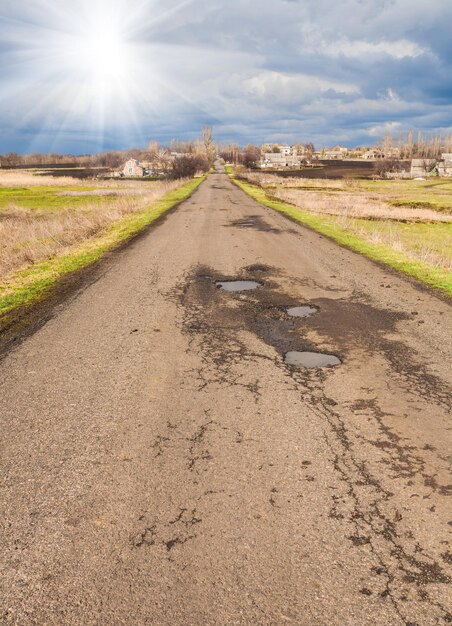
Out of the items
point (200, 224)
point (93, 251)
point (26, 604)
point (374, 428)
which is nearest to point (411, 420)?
point (374, 428)

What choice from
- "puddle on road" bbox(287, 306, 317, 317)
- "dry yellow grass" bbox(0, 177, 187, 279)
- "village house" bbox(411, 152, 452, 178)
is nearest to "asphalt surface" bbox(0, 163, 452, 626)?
"puddle on road" bbox(287, 306, 317, 317)

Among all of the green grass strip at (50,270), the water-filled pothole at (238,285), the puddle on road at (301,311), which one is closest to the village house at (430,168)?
the green grass strip at (50,270)

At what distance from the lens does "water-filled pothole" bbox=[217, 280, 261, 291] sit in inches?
387

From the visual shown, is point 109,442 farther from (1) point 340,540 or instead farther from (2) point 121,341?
(2) point 121,341

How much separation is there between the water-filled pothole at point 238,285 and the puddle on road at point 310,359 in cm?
358

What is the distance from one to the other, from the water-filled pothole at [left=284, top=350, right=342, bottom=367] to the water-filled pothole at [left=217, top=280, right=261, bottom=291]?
356cm

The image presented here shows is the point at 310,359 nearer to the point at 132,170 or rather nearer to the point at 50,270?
the point at 50,270

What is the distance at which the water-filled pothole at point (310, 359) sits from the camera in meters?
6.06

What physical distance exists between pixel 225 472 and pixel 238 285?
655cm

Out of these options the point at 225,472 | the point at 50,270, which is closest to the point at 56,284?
the point at 50,270

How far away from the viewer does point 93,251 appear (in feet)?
47.0

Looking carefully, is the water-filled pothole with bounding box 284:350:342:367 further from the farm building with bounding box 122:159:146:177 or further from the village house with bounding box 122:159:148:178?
the farm building with bounding box 122:159:146:177

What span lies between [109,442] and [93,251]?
10915 mm

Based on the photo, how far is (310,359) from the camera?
6227mm
